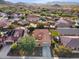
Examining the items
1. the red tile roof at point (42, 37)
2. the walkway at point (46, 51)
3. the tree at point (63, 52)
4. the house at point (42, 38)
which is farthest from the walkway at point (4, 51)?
the tree at point (63, 52)

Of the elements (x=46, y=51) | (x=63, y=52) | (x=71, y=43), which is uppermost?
(x=71, y=43)

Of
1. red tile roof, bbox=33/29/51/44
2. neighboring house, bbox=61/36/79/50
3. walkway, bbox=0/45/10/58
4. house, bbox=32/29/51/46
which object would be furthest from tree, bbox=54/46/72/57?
walkway, bbox=0/45/10/58

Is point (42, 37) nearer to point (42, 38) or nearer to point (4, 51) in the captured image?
point (42, 38)

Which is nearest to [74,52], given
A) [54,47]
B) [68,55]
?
[68,55]

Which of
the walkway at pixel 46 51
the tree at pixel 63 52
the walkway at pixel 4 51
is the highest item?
the tree at pixel 63 52

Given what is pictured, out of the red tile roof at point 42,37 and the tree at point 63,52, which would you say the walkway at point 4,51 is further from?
the tree at point 63,52

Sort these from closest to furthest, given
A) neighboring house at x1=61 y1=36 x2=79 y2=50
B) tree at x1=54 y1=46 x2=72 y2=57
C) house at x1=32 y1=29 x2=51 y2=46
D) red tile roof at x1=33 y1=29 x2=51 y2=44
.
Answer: tree at x1=54 y1=46 x2=72 y2=57 < neighboring house at x1=61 y1=36 x2=79 y2=50 < house at x1=32 y1=29 x2=51 y2=46 < red tile roof at x1=33 y1=29 x2=51 y2=44

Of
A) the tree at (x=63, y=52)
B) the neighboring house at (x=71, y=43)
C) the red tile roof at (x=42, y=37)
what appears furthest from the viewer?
the red tile roof at (x=42, y=37)

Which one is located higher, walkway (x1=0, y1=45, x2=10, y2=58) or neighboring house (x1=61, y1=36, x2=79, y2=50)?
neighboring house (x1=61, y1=36, x2=79, y2=50)

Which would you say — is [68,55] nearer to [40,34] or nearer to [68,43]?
[68,43]

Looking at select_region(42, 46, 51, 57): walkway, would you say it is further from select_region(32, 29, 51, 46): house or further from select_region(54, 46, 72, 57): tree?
select_region(54, 46, 72, 57): tree

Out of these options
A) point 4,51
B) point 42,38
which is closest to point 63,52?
point 42,38
